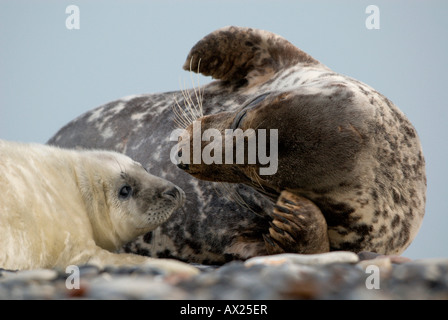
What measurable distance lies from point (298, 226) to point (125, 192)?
2.01 ft

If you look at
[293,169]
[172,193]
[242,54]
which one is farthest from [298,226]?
[242,54]

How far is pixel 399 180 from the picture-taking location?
1990 mm

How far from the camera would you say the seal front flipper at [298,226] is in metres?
1.82

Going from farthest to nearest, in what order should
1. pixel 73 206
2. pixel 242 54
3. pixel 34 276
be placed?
1. pixel 242 54
2. pixel 73 206
3. pixel 34 276

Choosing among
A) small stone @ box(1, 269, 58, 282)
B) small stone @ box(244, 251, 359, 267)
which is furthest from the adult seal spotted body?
small stone @ box(1, 269, 58, 282)

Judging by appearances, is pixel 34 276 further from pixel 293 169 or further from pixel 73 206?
pixel 293 169

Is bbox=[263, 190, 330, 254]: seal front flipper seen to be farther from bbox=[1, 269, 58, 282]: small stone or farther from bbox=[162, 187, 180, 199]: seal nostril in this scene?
bbox=[1, 269, 58, 282]: small stone

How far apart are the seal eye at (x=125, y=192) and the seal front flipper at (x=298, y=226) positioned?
0.52m

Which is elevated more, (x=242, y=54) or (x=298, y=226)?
(x=242, y=54)

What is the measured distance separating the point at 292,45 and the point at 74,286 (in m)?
2.02

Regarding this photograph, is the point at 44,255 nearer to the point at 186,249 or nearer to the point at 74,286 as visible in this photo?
the point at 74,286

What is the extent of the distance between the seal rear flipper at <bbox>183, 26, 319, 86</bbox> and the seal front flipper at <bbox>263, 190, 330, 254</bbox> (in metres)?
1.00

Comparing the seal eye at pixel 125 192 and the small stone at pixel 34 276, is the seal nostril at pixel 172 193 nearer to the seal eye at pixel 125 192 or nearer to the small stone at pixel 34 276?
the seal eye at pixel 125 192

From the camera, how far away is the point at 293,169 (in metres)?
1.82
